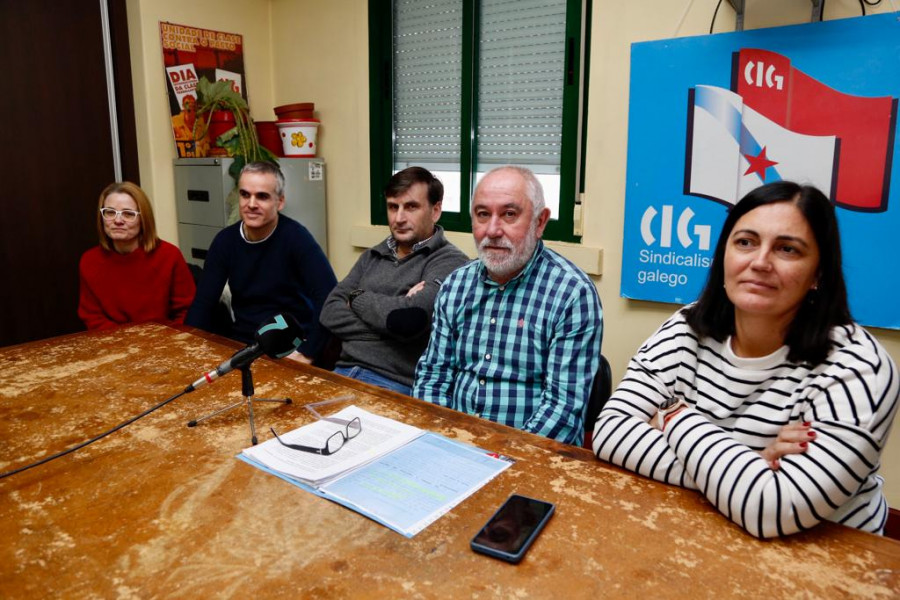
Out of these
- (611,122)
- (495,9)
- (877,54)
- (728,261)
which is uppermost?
(495,9)

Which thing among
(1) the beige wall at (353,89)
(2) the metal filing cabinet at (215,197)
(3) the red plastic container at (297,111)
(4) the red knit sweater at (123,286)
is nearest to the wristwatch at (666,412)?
(1) the beige wall at (353,89)

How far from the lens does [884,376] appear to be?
1.04 metres

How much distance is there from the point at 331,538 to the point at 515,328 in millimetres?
Answer: 930

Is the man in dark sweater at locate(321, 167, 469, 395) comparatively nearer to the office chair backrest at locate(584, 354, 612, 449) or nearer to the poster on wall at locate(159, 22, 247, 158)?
the office chair backrest at locate(584, 354, 612, 449)

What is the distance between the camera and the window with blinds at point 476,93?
300 cm

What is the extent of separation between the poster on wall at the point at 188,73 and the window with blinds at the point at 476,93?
97 cm

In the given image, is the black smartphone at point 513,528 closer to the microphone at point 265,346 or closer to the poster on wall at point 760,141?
the microphone at point 265,346

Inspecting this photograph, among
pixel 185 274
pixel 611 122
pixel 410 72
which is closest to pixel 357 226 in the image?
pixel 410 72

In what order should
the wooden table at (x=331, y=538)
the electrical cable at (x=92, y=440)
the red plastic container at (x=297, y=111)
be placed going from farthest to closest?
1. the red plastic container at (x=297, y=111)
2. the electrical cable at (x=92, y=440)
3. the wooden table at (x=331, y=538)

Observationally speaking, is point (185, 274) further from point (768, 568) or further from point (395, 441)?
point (768, 568)

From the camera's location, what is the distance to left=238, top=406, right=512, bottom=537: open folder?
3.33 ft

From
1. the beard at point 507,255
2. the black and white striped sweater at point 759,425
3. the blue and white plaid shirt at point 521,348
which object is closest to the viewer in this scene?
the black and white striped sweater at point 759,425

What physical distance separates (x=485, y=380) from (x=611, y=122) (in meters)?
1.54

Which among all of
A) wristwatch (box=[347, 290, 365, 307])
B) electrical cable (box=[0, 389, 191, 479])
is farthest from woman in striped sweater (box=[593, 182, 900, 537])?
wristwatch (box=[347, 290, 365, 307])
